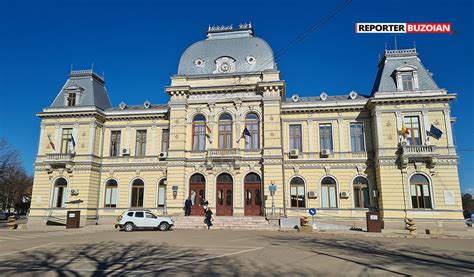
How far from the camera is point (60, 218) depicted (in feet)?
98.3

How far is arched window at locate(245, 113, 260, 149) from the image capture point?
29.6 m

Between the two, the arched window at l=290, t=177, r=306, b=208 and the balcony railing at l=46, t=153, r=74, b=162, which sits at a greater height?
the balcony railing at l=46, t=153, r=74, b=162

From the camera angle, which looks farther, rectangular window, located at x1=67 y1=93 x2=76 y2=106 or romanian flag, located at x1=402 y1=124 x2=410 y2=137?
rectangular window, located at x1=67 y1=93 x2=76 y2=106

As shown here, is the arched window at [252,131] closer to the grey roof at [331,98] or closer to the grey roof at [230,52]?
the grey roof at [230,52]

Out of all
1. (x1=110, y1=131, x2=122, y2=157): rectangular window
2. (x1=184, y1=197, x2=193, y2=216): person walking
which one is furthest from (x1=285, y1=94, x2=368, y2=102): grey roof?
(x1=110, y1=131, x2=122, y2=157): rectangular window

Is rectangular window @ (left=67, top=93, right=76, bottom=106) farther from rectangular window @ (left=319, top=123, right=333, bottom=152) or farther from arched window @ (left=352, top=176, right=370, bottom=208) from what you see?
arched window @ (left=352, top=176, right=370, bottom=208)

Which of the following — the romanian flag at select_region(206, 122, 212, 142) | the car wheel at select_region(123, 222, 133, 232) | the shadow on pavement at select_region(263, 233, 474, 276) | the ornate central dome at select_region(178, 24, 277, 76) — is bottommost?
the shadow on pavement at select_region(263, 233, 474, 276)

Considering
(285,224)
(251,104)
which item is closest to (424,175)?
(285,224)

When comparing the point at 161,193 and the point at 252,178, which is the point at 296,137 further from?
the point at 161,193

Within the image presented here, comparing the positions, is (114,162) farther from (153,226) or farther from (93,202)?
(153,226)

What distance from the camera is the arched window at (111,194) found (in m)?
31.6

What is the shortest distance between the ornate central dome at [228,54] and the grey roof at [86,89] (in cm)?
901

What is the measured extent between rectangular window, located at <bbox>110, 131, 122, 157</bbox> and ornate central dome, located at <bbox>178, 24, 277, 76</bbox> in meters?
8.71

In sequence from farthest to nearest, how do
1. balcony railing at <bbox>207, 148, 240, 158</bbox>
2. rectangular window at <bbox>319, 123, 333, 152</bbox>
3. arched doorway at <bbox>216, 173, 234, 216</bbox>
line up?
1. rectangular window at <bbox>319, 123, 333, 152</bbox>
2. balcony railing at <bbox>207, 148, 240, 158</bbox>
3. arched doorway at <bbox>216, 173, 234, 216</bbox>
